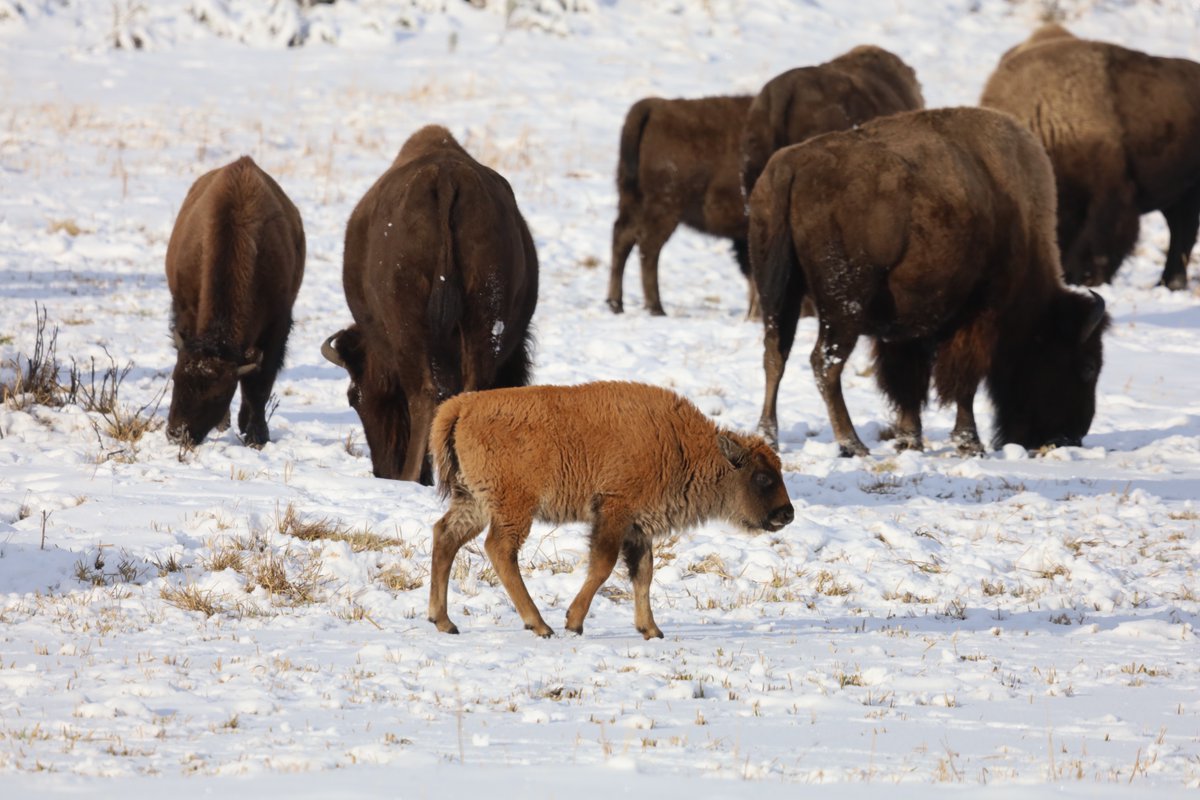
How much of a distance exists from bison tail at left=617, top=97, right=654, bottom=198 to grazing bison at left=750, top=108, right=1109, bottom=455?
221 inches

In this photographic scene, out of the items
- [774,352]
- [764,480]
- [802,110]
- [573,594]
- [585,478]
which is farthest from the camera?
[802,110]

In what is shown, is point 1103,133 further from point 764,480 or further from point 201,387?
point 764,480

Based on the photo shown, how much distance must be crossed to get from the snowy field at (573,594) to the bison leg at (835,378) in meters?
0.34

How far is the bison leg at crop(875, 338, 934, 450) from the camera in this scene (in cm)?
1077

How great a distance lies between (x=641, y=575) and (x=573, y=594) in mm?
767

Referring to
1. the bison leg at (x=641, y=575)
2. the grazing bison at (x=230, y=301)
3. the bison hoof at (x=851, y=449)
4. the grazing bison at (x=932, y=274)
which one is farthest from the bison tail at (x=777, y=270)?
the bison leg at (x=641, y=575)

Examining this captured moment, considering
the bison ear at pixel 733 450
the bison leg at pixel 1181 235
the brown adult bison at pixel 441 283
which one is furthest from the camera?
the bison leg at pixel 1181 235

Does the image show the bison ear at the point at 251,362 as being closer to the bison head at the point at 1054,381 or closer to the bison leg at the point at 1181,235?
the bison head at the point at 1054,381

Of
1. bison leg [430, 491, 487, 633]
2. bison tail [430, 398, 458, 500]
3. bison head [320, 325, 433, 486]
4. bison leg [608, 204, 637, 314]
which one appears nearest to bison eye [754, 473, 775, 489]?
bison leg [430, 491, 487, 633]

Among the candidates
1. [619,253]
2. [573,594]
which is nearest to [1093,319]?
[573,594]

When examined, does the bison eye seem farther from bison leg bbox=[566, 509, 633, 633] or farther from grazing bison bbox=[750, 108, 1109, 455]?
grazing bison bbox=[750, 108, 1109, 455]

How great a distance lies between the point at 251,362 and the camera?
10.1 m

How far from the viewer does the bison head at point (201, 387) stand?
9828mm

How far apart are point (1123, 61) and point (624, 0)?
59.6ft
